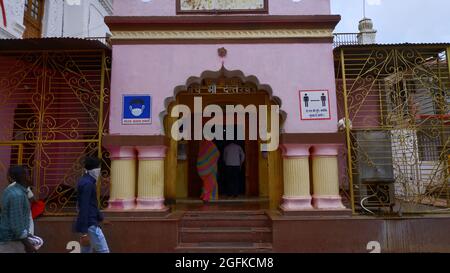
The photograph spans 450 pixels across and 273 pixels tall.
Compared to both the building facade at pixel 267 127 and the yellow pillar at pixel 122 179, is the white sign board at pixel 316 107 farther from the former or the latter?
the yellow pillar at pixel 122 179

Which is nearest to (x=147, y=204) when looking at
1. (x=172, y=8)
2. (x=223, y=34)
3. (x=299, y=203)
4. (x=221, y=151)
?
(x=299, y=203)

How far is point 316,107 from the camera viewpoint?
6266 mm

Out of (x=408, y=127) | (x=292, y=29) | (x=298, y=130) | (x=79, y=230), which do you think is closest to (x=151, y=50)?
(x=292, y=29)

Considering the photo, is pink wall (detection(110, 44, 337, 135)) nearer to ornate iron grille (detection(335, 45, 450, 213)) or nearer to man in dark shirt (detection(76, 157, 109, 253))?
ornate iron grille (detection(335, 45, 450, 213))

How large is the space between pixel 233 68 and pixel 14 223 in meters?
4.21

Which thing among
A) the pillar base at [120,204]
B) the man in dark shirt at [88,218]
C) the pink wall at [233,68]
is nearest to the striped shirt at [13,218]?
the man in dark shirt at [88,218]

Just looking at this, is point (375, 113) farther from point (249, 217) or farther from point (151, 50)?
point (151, 50)

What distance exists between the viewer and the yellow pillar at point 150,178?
242 inches

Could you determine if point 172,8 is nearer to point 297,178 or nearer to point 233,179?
point 297,178

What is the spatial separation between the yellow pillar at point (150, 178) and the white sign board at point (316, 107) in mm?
2580

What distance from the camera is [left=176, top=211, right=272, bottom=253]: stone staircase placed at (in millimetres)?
5844

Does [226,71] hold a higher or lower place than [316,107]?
higher

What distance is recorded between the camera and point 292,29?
645 cm

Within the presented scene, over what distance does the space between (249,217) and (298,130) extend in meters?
1.81
